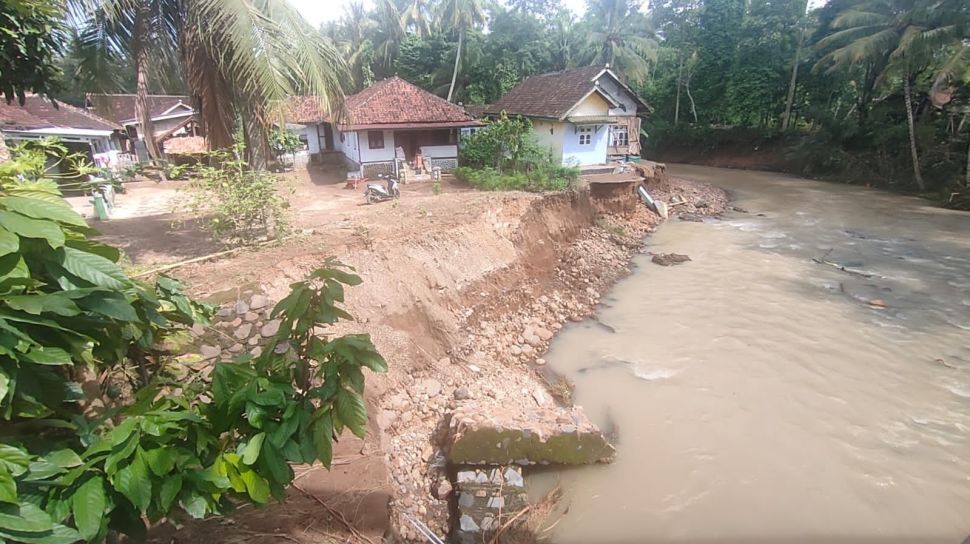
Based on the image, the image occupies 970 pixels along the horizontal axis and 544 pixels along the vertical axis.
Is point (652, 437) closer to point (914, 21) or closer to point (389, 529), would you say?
point (389, 529)

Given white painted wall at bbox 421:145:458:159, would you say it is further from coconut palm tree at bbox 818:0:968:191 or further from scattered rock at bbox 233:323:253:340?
coconut palm tree at bbox 818:0:968:191

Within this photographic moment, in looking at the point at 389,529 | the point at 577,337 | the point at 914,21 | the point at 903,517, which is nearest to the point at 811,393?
the point at 903,517

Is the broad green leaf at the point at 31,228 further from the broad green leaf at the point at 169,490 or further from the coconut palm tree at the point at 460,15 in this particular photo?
the coconut palm tree at the point at 460,15

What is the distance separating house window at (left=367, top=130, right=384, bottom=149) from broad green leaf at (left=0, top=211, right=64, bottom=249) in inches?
711

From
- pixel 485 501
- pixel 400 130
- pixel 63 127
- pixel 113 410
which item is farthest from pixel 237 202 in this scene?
pixel 63 127

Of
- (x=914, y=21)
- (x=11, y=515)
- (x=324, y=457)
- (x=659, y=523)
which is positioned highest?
(x=914, y=21)

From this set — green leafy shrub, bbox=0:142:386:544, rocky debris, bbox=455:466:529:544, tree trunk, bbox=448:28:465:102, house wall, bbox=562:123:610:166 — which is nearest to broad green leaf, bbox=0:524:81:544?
green leafy shrub, bbox=0:142:386:544

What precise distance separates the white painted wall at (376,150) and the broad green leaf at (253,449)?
58.8ft

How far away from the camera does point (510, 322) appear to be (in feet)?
32.3

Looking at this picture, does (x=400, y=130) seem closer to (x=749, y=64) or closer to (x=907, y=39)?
(x=907, y=39)

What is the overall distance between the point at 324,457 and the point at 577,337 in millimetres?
8148

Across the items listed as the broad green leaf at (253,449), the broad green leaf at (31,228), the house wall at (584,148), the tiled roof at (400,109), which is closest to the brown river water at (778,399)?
the broad green leaf at (253,449)

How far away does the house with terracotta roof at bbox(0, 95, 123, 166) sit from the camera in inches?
632

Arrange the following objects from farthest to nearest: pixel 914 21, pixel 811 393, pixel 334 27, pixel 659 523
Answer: pixel 334 27 → pixel 914 21 → pixel 811 393 → pixel 659 523
